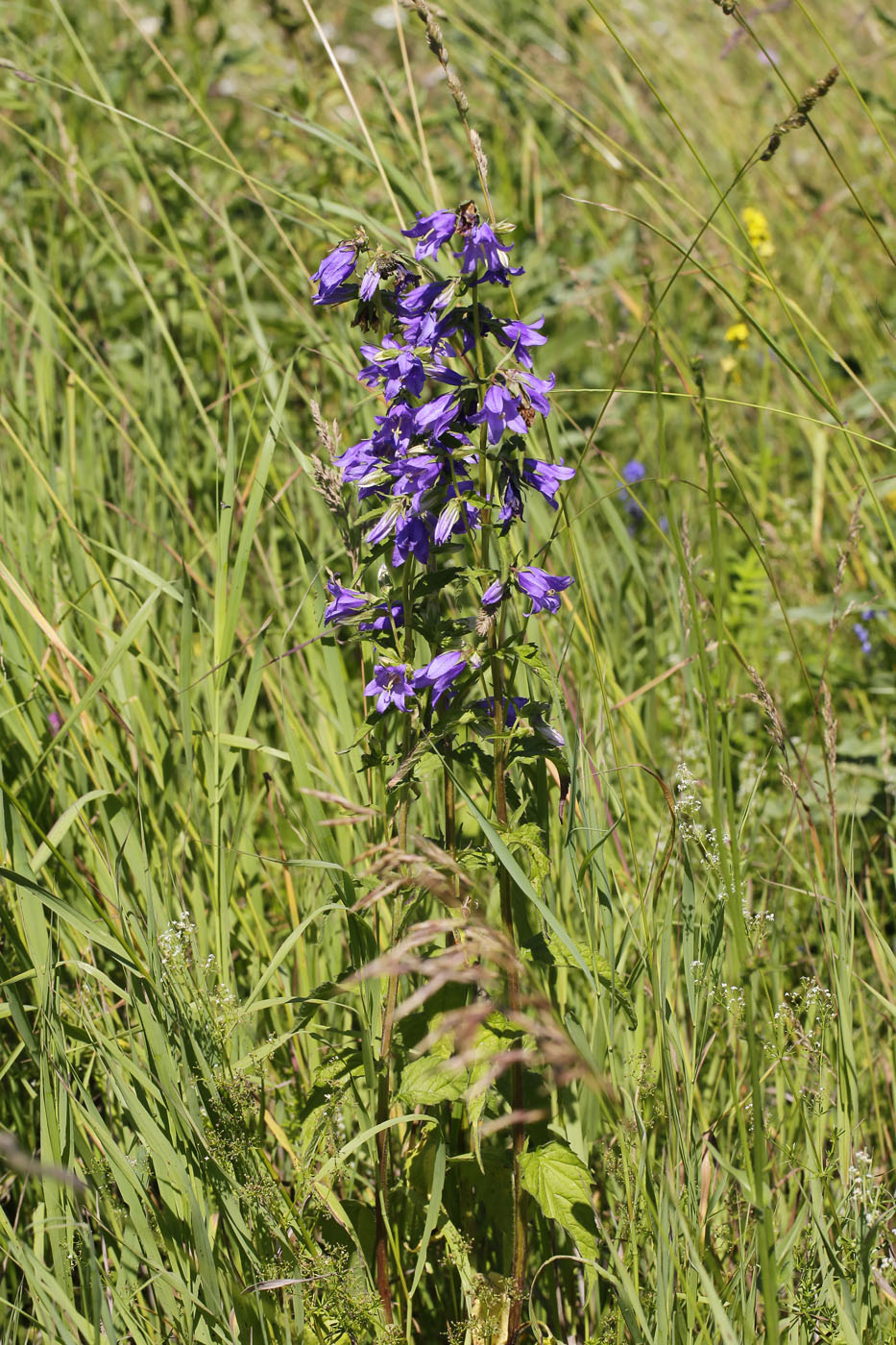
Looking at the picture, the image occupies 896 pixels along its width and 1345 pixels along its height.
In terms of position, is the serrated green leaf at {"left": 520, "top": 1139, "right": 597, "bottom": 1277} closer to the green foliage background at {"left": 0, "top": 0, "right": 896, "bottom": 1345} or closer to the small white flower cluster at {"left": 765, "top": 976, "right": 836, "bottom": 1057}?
the green foliage background at {"left": 0, "top": 0, "right": 896, "bottom": 1345}

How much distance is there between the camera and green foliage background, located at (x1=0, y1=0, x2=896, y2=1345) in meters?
1.36

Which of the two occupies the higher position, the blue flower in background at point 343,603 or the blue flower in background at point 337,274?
the blue flower in background at point 337,274

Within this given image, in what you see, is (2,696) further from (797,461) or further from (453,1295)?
(797,461)

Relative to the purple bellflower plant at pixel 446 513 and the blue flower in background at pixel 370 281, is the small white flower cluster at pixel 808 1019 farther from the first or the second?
the blue flower in background at pixel 370 281

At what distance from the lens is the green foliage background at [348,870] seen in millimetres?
1355

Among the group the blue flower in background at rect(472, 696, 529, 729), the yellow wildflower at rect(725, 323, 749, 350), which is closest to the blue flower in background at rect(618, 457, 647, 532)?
the yellow wildflower at rect(725, 323, 749, 350)

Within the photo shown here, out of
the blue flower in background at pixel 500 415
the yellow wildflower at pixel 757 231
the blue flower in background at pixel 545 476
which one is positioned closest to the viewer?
the blue flower in background at pixel 500 415

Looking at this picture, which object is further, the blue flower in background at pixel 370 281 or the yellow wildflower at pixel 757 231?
the yellow wildflower at pixel 757 231

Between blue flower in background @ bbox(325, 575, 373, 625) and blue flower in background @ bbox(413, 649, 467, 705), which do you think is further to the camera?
blue flower in background @ bbox(325, 575, 373, 625)

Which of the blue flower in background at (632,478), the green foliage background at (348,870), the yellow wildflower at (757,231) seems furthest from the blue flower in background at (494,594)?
the yellow wildflower at (757,231)

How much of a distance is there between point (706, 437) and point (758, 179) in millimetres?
4425

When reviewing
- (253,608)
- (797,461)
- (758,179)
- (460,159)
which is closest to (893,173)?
(758,179)

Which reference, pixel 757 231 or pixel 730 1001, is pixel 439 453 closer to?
pixel 730 1001

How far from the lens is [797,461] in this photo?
12.7 ft
